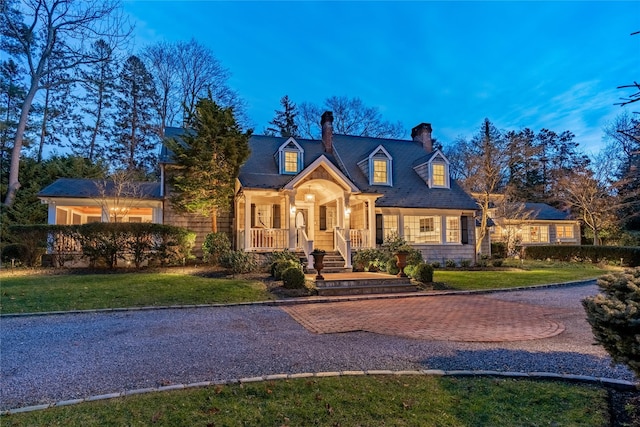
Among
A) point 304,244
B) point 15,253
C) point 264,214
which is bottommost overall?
point 15,253

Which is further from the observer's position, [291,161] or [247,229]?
[291,161]

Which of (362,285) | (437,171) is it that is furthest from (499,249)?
(362,285)

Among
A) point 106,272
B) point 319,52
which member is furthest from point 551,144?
point 106,272

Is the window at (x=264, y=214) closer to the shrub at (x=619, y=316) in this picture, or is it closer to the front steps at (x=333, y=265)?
the front steps at (x=333, y=265)

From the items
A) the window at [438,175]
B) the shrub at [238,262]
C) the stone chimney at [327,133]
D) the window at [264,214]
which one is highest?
the stone chimney at [327,133]

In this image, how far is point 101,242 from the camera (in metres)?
12.7

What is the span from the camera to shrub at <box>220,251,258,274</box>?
12867 millimetres

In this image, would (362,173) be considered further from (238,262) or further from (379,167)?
(238,262)

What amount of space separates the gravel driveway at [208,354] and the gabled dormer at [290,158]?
1108 centimetres

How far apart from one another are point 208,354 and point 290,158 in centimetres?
1349

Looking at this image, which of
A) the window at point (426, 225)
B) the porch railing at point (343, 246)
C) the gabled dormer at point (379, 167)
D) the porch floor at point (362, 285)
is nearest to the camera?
the porch floor at point (362, 285)

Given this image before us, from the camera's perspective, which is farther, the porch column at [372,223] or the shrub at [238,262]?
the porch column at [372,223]

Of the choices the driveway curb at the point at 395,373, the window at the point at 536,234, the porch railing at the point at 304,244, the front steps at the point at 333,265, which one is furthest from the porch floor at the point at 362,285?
the window at the point at 536,234

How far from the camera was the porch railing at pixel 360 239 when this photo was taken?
16312 millimetres
